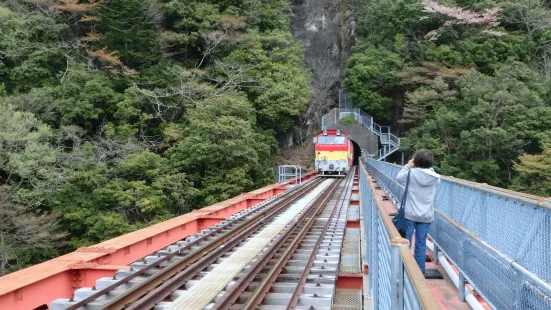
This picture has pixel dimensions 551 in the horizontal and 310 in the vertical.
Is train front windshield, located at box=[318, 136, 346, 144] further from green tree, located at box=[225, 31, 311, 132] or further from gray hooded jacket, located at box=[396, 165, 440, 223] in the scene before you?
gray hooded jacket, located at box=[396, 165, 440, 223]

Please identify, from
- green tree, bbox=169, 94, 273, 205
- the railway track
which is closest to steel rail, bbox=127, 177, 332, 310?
the railway track

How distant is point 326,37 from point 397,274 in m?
45.4

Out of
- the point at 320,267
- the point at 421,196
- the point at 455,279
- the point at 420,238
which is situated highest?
the point at 421,196

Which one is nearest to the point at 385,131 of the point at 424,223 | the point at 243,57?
the point at 243,57

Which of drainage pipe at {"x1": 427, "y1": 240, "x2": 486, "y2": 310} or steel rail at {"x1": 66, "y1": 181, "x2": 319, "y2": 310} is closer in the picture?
drainage pipe at {"x1": 427, "y1": 240, "x2": 486, "y2": 310}

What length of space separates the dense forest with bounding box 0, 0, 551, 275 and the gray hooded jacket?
17.1 meters

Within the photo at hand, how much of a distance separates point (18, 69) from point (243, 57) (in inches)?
555

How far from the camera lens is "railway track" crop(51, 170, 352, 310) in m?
5.30

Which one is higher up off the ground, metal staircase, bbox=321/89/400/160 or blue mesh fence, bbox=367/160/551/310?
metal staircase, bbox=321/89/400/160

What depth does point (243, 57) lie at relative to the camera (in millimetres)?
30484

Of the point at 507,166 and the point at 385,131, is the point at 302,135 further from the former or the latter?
the point at 507,166

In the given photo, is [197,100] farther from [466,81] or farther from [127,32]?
[466,81]

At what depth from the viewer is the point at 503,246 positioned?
398cm

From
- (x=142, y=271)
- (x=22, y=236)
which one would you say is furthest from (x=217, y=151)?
(x=142, y=271)
